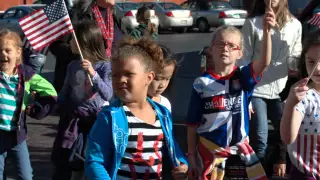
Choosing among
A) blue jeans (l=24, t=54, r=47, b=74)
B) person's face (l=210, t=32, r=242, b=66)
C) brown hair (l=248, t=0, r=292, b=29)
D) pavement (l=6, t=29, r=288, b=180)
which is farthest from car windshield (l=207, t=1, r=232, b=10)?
person's face (l=210, t=32, r=242, b=66)

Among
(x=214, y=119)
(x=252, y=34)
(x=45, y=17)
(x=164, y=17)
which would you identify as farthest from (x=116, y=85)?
(x=164, y=17)

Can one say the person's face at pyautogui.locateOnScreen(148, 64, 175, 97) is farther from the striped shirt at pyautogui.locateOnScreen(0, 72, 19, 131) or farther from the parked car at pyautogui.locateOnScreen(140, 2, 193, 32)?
the parked car at pyautogui.locateOnScreen(140, 2, 193, 32)

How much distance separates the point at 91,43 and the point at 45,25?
1.83ft

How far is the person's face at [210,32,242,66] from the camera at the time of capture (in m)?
4.23

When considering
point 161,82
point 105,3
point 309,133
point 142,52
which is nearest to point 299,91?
point 309,133

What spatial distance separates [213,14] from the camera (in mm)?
28609

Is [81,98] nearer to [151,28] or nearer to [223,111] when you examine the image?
[223,111]

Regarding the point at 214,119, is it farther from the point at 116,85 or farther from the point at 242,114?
the point at 116,85

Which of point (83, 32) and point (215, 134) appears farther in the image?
point (83, 32)

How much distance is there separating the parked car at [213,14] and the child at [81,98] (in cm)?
2273

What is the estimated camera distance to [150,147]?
3400 mm

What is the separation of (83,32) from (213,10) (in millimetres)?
24163

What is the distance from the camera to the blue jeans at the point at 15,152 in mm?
5012

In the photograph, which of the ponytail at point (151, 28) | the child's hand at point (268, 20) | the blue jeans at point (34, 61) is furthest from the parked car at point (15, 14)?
the child's hand at point (268, 20)
